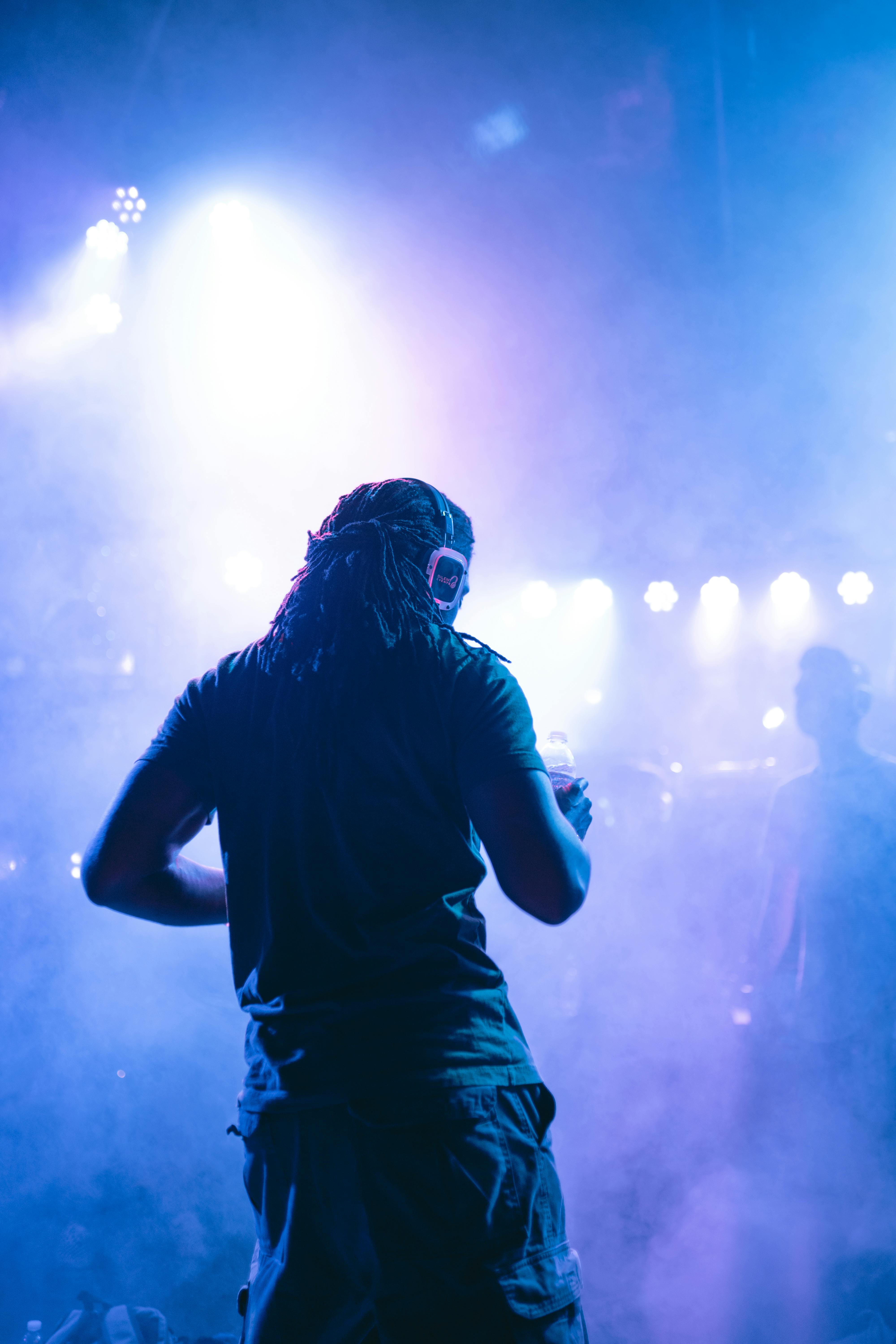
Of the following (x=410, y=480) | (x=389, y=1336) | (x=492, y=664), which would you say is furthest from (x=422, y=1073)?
(x=410, y=480)

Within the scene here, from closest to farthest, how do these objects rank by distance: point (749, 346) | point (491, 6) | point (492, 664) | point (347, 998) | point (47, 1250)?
1. point (347, 998)
2. point (492, 664)
3. point (47, 1250)
4. point (491, 6)
5. point (749, 346)

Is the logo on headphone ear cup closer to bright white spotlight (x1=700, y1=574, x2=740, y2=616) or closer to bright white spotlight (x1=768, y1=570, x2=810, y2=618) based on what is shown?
bright white spotlight (x1=768, y1=570, x2=810, y2=618)

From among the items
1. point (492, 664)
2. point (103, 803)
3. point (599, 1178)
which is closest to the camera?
point (492, 664)

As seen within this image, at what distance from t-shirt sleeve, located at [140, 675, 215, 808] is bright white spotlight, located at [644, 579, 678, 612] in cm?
618

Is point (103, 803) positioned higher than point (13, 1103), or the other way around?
point (103, 803)

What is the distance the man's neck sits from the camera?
121 inches

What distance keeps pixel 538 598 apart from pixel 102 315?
155 inches

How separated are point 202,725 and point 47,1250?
8.54ft

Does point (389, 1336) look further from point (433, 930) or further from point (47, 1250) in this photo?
point (47, 1250)

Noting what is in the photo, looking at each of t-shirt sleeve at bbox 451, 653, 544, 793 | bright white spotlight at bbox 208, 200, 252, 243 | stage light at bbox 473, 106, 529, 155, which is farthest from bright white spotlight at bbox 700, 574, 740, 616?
A: t-shirt sleeve at bbox 451, 653, 544, 793

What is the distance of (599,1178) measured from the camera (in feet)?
9.13

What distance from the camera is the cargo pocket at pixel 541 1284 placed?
771mm

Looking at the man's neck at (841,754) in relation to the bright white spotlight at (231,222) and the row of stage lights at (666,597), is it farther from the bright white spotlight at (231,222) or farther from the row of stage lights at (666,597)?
the bright white spotlight at (231,222)

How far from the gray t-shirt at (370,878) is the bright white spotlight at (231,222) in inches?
157
